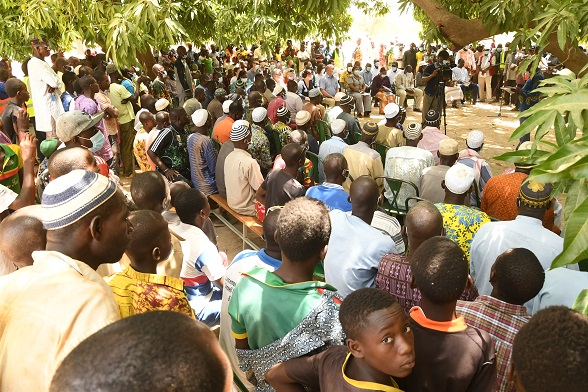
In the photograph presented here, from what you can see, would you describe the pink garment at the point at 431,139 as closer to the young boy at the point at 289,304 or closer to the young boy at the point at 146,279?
the young boy at the point at 289,304

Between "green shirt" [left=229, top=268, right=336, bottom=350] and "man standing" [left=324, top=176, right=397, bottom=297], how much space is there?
109 centimetres

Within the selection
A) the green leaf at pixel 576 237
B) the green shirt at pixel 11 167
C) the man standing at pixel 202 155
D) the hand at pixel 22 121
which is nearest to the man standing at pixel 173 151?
the man standing at pixel 202 155

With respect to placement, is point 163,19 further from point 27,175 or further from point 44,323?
point 44,323

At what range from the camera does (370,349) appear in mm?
1880

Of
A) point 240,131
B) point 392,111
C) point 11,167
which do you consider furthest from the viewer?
point 392,111

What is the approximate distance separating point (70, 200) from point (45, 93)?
234 inches

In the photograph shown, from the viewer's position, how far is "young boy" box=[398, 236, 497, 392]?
6.97ft

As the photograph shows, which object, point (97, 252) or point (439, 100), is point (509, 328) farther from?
point (439, 100)

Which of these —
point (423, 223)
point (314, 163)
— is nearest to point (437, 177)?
point (314, 163)

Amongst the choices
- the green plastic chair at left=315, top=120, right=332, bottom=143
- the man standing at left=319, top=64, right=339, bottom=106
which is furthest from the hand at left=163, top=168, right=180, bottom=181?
the man standing at left=319, top=64, right=339, bottom=106

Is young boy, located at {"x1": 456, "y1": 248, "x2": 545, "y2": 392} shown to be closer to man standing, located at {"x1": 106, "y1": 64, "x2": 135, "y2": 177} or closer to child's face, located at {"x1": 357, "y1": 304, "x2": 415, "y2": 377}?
child's face, located at {"x1": 357, "y1": 304, "x2": 415, "y2": 377}

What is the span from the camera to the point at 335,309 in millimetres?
2205

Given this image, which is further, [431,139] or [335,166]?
[431,139]

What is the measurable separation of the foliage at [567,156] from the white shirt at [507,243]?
134 centimetres
